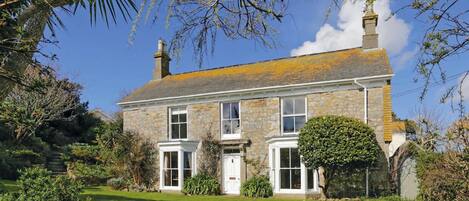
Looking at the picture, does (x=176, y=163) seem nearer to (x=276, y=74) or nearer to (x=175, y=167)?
(x=175, y=167)

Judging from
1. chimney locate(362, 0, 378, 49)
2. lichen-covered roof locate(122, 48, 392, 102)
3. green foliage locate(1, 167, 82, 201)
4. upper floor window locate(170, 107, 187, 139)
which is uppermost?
chimney locate(362, 0, 378, 49)

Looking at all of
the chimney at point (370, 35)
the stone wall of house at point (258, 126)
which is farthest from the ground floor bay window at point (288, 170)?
the chimney at point (370, 35)

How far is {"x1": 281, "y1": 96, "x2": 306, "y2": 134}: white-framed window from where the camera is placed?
2080 cm

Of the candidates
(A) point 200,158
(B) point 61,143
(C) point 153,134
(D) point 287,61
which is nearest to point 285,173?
(A) point 200,158

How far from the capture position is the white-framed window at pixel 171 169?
23.7 m

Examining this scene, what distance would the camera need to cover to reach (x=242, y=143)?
21.8 metres

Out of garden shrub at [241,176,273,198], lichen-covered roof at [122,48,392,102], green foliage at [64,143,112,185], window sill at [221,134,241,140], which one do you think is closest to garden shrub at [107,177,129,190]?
green foliage at [64,143,112,185]

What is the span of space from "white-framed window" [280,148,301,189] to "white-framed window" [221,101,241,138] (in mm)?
2776

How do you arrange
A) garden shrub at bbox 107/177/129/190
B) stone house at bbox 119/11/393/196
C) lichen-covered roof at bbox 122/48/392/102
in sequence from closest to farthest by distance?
stone house at bbox 119/11/393/196, lichen-covered roof at bbox 122/48/392/102, garden shrub at bbox 107/177/129/190

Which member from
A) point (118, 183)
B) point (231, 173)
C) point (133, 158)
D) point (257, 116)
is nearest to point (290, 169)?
point (257, 116)

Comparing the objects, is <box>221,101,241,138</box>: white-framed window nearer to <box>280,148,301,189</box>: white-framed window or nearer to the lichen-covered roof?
the lichen-covered roof

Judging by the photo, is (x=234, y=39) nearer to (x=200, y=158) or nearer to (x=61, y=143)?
(x=200, y=158)

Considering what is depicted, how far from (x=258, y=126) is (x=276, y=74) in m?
2.80

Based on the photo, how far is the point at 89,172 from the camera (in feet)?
83.5
